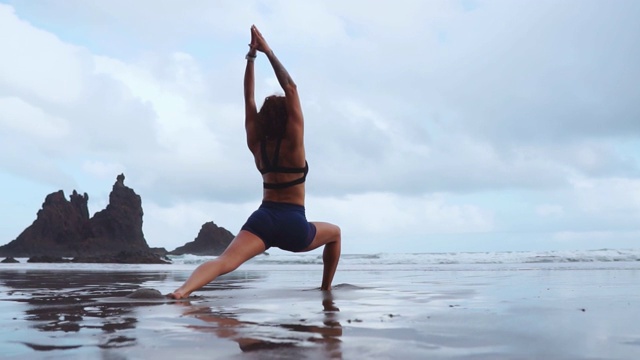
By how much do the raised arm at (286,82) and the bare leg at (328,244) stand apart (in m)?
1.13

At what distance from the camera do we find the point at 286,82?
4711mm

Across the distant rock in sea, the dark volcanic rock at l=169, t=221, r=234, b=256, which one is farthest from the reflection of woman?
the distant rock in sea

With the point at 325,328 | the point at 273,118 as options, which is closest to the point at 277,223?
the point at 273,118

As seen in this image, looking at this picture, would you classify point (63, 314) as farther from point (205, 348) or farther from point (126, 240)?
point (126, 240)

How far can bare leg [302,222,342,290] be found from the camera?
546 cm

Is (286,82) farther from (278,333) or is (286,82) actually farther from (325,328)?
(278,333)

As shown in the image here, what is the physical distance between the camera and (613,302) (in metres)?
4.68

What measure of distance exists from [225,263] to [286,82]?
143 cm

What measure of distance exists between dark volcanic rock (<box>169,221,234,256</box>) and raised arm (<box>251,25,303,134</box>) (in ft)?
165

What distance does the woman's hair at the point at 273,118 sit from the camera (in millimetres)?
4781

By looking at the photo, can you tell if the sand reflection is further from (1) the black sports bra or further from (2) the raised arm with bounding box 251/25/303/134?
(2) the raised arm with bounding box 251/25/303/134

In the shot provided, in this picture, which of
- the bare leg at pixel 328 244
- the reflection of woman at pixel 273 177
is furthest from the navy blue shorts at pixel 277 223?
the bare leg at pixel 328 244

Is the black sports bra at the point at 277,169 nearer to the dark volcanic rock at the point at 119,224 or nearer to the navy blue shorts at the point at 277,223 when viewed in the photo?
the navy blue shorts at the point at 277,223

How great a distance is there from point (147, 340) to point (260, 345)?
1.67ft
